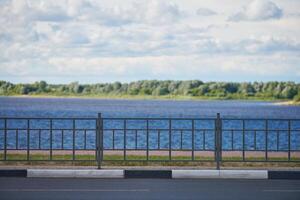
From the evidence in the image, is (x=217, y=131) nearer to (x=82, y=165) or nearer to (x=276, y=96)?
(x=82, y=165)

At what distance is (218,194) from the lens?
38.3ft

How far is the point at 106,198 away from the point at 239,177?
178 inches

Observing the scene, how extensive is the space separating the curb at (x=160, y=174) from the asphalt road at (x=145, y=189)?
1.52 ft

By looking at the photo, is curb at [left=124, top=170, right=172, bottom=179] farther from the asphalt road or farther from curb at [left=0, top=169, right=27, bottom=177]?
curb at [left=0, top=169, right=27, bottom=177]

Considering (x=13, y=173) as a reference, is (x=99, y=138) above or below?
above

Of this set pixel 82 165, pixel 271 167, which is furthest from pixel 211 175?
pixel 82 165

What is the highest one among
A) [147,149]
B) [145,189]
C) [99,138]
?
[99,138]

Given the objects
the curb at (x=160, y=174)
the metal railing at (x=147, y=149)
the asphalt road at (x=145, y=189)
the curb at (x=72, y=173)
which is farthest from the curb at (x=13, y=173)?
the metal railing at (x=147, y=149)

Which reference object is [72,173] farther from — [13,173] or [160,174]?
[160,174]

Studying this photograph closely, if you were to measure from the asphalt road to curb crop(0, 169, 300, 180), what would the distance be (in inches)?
18.2

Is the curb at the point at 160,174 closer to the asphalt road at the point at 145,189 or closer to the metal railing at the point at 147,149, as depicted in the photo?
the asphalt road at the point at 145,189

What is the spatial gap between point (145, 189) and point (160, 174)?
2.31 metres

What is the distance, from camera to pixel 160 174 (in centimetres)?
1477

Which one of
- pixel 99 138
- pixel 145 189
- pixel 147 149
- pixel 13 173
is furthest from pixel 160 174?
pixel 13 173
